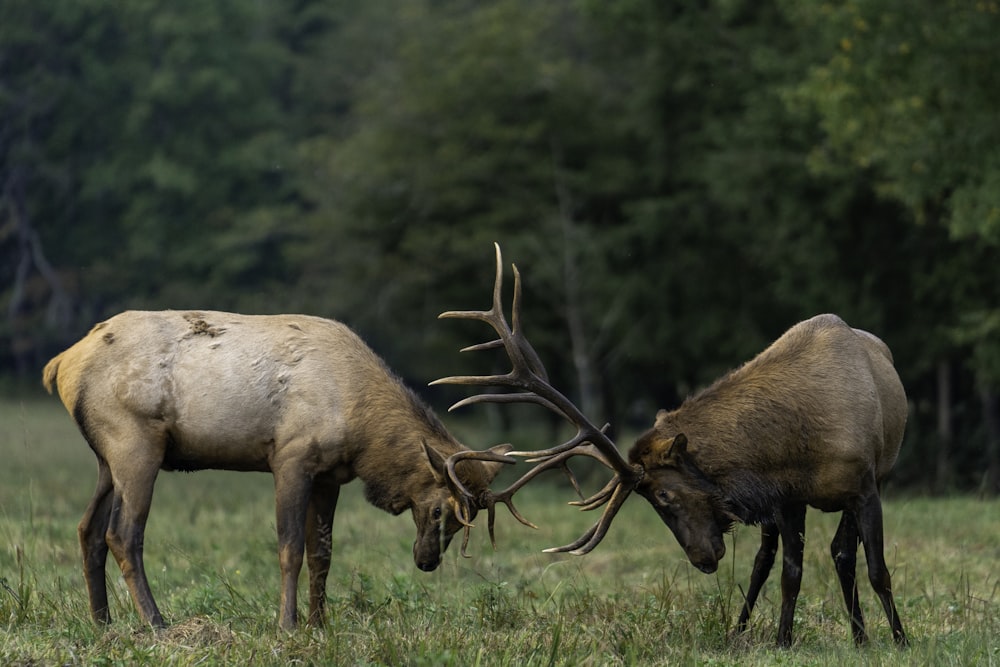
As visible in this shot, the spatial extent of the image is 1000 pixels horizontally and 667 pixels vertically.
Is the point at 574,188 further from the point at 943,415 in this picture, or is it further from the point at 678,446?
the point at 678,446

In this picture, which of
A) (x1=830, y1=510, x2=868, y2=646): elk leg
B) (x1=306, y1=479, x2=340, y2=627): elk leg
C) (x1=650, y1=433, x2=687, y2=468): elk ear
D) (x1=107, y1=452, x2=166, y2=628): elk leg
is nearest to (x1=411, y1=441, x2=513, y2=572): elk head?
(x1=306, y1=479, x2=340, y2=627): elk leg

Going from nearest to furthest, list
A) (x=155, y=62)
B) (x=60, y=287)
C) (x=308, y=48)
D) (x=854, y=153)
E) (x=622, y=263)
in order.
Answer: (x=854, y=153) → (x=622, y=263) → (x=60, y=287) → (x=155, y=62) → (x=308, y=48)

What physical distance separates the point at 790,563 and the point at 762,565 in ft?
1.08

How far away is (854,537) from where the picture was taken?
8023 millimetres

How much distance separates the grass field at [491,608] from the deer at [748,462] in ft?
0.71

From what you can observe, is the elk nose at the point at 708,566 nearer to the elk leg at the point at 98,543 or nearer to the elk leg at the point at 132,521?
the elk leg at the point at 132,521

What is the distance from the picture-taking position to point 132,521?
7.76 m

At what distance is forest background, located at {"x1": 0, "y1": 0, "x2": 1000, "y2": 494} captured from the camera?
19.4m

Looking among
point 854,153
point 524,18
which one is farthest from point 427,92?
point 854,153

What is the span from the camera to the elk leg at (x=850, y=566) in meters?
7.75

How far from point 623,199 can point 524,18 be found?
4949mm

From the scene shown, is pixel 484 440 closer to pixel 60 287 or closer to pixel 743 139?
pixel 743 139

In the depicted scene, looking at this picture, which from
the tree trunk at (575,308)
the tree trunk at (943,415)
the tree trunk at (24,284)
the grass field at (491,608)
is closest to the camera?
the grass field at (491,608)

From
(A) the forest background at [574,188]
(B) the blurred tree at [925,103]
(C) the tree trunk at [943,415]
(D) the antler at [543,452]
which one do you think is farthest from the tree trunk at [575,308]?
(D) the antler at [543,452]
